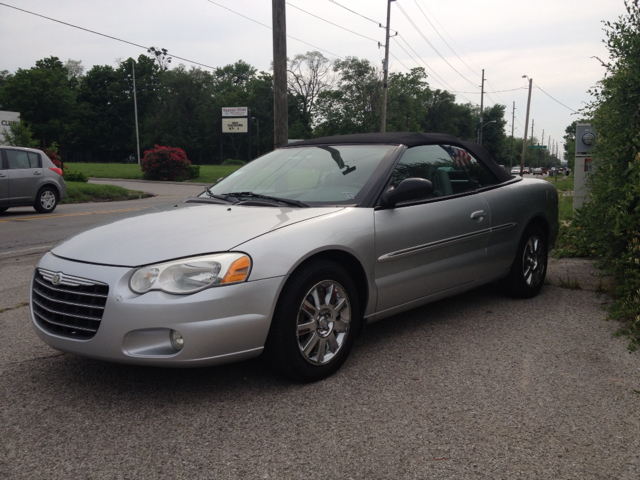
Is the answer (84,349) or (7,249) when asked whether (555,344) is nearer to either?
(84,349)

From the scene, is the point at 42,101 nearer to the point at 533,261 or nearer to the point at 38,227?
the point at 38,227

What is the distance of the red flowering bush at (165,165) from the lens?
3647 cm

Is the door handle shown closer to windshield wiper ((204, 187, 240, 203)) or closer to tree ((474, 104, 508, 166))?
windshield wiper ((204, 187, 240, 203))

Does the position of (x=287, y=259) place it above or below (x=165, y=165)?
above

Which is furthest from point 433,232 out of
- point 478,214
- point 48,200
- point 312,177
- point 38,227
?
point 48,200

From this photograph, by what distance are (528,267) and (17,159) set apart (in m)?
12.1

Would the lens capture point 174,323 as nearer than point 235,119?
Yes

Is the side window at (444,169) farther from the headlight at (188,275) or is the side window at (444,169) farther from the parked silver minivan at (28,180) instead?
the parked silver minivan at (28,180)

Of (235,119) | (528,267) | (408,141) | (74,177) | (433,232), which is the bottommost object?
(74,177)

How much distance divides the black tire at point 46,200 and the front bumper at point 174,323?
1219cm

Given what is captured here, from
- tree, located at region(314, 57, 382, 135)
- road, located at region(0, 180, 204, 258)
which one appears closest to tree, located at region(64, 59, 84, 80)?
tree, located at region(314, 57, 382, 135)

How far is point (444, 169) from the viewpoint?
4.60 metres

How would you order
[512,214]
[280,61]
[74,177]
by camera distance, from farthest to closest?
1. [74,177]
2. [280,61]
3. [512,214]

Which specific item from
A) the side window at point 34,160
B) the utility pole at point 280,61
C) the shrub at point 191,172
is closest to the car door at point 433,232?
the utility pole at point 280,61
